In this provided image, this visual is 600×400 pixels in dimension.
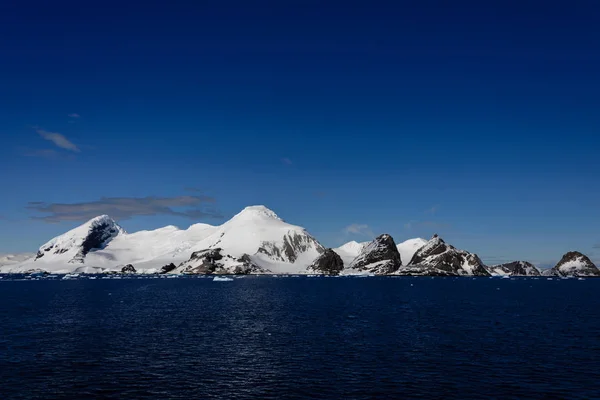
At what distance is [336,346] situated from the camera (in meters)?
68.7

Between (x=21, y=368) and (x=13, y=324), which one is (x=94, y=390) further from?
(x=13, y=324)

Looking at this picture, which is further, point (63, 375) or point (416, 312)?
point (416, 312)

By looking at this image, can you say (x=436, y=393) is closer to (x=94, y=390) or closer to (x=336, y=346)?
(x=336, y=346)

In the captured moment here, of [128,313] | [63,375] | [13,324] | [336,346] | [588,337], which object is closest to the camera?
[63,375]

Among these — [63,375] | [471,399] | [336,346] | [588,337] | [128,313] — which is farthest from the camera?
[128,313]

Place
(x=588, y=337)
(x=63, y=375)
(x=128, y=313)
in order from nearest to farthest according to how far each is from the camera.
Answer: (x=63, y=375), (x=588, y=337), (x=128, y=313)

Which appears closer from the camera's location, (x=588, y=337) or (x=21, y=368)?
(x=21, y=368)

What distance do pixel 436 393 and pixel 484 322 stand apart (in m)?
55.5

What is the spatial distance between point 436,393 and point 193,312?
252ft

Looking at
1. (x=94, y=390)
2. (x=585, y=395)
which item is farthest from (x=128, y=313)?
(x=585, y=395)

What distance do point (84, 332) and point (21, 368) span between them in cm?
2695

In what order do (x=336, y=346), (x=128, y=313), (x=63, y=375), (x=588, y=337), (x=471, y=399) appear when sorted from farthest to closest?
(x=128, y=313)
(x=588, y=337)
(x=336, y=346)
(x=63, y=375)
(x=471, y=399)

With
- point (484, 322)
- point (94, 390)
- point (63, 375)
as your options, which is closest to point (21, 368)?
point (63, 375)

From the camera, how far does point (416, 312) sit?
114 meters
